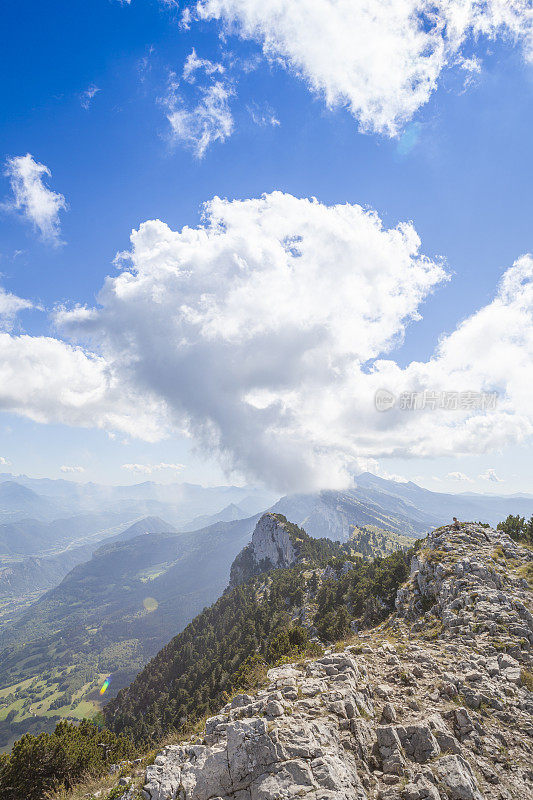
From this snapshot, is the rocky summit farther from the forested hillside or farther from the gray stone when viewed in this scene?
the forested hillside

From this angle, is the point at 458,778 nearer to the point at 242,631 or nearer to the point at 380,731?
the point at 380,731

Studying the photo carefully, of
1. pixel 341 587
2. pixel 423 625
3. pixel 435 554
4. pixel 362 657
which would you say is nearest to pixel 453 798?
pixel 362 657

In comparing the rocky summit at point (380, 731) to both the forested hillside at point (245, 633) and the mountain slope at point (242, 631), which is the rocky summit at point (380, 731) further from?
the mountain slope at point (242, 631)

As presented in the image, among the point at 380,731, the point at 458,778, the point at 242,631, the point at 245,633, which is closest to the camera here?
the point at 458,778

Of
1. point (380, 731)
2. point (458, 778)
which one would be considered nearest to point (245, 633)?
point (380, 731)

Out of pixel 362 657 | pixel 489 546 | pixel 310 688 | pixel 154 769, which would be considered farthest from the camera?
pixel 489 546

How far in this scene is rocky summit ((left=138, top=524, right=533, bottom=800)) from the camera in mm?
16438

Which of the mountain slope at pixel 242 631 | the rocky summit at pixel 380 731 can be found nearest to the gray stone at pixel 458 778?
the rocky summit at pixel 380 731

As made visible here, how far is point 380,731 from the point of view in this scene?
19375 millimetres

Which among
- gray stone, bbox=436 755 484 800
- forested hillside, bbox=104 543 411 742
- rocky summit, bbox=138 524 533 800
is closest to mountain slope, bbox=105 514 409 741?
forested hillside, bbox=104 543 411 742

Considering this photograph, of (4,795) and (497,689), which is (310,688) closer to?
(497,689)

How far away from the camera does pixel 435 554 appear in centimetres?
5466

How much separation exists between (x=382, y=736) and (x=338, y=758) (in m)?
3.68

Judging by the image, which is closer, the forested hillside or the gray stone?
the gray stone
